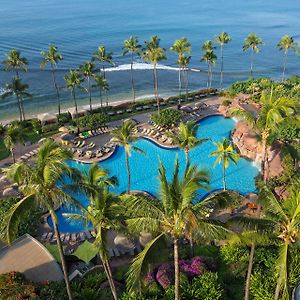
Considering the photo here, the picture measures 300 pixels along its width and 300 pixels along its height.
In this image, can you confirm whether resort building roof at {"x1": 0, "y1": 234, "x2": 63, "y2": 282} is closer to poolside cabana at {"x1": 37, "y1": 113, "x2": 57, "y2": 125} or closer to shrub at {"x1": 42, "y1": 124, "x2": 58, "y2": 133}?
shrub at {"x1": 42, "y1": 124, "x2": 58, "y2": 133}

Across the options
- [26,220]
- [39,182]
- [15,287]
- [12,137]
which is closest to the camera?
[39,182]

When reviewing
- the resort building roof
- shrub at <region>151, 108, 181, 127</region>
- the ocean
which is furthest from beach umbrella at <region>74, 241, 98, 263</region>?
the ocean

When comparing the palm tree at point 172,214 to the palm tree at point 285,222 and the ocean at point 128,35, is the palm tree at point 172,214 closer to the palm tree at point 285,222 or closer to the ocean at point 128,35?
the palm tree at point 285,222

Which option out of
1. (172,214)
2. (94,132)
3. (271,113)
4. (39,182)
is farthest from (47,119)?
(172,214)

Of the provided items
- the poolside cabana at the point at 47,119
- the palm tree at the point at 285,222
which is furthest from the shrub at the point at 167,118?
the palm tree at the point at 285,222

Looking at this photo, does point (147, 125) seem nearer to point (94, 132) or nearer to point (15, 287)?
point (94, 132)

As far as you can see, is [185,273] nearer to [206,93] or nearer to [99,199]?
[99,199]

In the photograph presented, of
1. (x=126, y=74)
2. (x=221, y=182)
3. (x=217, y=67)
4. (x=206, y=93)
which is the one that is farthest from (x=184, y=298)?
(x=217, y=67)
